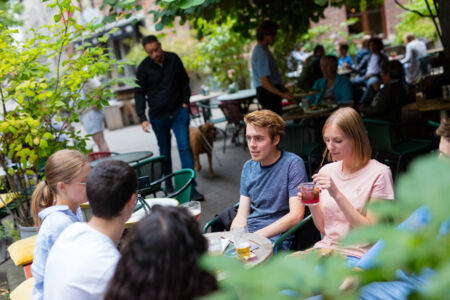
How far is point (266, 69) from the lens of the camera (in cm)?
655

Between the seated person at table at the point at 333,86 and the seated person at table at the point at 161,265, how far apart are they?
555 cm

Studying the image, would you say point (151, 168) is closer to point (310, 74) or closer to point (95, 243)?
point (95, 243)

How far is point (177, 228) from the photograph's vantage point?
1312mm

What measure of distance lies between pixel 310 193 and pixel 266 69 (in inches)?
162

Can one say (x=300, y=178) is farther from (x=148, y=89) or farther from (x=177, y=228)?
(x=148, y=89)

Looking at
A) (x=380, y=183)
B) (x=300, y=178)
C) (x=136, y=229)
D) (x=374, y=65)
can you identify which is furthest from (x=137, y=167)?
(x=374, y=65)

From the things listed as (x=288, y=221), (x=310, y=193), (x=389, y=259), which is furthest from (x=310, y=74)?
(x=389, y=259)

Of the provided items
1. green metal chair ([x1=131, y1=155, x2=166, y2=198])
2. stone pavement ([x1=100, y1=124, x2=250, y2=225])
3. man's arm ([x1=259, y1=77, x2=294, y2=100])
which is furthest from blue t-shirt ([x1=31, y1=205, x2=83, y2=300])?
man's arm ([x1=259, y1=77, x2=294, y2=100])

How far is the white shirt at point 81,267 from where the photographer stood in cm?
182

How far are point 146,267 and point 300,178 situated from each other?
201cm

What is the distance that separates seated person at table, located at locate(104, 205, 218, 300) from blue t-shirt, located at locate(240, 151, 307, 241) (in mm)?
1857

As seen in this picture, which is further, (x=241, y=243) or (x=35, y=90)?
(x=35, y=90)

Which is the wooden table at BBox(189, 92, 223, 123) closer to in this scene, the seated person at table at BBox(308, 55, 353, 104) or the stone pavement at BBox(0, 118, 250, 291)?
the stone pavement at BBox(0, 118, 250, 291)

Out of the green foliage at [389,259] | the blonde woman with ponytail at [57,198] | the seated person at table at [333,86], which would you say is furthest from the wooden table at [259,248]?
the seated person at table at [333,86]
